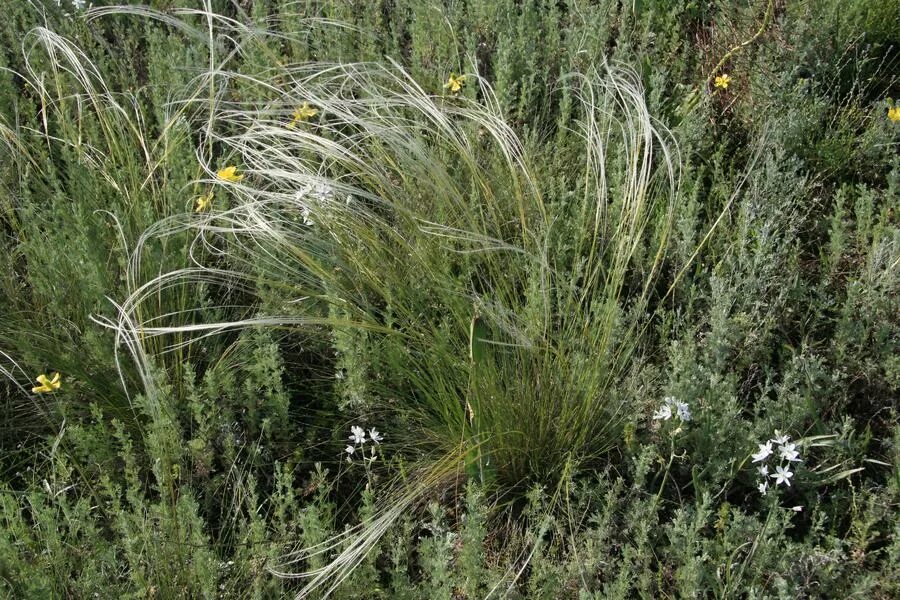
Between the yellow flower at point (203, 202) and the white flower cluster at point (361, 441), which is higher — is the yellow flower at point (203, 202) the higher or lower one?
the higher one

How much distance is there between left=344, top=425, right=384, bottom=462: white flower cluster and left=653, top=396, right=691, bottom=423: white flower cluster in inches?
28.4

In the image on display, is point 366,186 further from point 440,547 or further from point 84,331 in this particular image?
point 440,547

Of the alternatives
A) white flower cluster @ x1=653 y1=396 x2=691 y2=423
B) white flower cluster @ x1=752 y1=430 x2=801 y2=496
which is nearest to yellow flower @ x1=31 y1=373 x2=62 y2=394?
white flower cluster @ x1=653 y1=396 x2=691 y2=423

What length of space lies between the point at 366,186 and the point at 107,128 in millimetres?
904

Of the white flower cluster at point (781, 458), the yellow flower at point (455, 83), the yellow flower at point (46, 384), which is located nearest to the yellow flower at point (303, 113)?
the yellow flower at point (455, 83)

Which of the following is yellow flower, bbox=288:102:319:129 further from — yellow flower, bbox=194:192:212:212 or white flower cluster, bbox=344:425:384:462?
white flower cluster, bbox=344:425:384:462

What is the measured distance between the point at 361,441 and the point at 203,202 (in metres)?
1.00

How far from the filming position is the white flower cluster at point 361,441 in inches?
90.0

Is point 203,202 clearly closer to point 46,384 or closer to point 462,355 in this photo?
point 46,384

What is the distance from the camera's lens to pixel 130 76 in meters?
3.76

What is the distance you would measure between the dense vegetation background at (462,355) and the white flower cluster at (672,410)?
47 mm

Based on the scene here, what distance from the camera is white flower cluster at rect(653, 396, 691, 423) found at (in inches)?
84.5

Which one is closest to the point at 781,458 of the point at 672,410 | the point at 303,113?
the point at 672,410

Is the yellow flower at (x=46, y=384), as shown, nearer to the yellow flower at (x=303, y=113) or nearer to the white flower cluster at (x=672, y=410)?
the yellow flower at (x=303, y=113)
